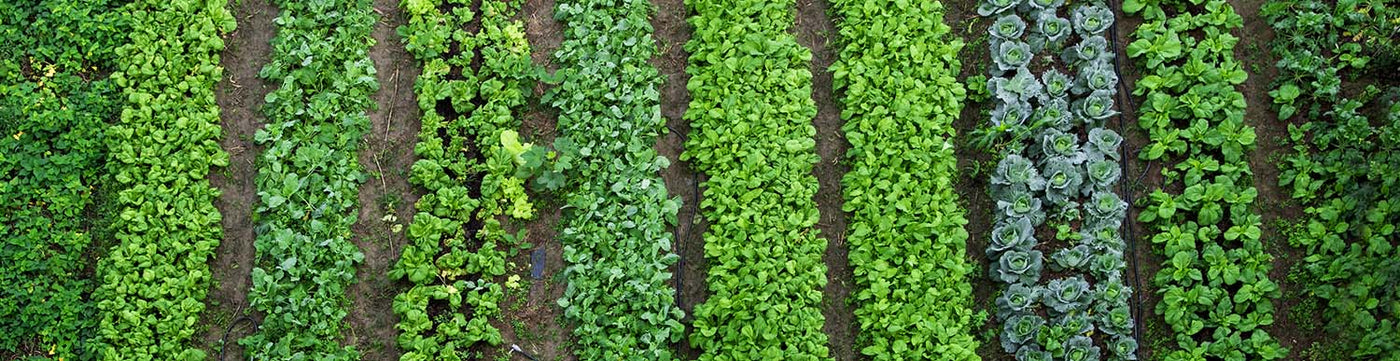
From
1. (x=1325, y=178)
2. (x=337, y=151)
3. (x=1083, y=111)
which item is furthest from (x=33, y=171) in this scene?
(x=1325, y=178)

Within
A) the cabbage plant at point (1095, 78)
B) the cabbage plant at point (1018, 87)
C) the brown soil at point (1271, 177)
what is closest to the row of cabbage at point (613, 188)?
the cabbage plant at point (1018, 87)

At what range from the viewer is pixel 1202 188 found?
19.5 ft

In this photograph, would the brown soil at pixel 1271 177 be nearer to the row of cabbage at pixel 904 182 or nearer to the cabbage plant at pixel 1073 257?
the cabbage plant at pixel 1073 257

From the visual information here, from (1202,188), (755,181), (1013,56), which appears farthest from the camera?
(1013,56)

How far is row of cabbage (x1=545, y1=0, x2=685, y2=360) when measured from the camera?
5887mm

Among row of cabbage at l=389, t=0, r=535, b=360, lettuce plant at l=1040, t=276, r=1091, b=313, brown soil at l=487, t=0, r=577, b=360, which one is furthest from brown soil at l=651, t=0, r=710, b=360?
lettuce plant at l=1040, t=276, r=1091, b=313

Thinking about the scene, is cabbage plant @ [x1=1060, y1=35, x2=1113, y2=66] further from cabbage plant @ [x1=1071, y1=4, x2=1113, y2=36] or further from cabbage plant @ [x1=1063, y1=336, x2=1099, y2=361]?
cabbage plant @ [x1=1063, y1=336, x2=1099, y2=361]

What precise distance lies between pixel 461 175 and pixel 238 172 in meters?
1.33

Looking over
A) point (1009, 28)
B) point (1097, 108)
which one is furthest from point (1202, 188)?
→ point (1009, 28)

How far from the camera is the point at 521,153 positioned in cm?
622

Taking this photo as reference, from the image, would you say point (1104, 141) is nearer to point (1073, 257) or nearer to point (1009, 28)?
point (1073, 257)

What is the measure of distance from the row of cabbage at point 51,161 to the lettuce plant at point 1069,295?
5241 millimetres

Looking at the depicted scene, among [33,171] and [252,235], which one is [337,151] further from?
[33,171]

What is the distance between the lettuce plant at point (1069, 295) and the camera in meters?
5.83
